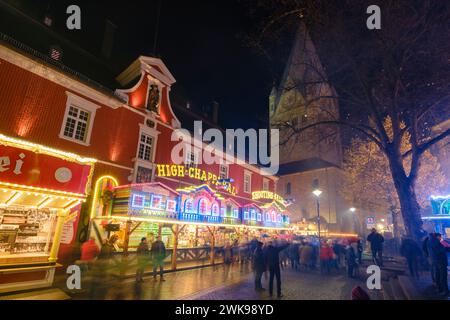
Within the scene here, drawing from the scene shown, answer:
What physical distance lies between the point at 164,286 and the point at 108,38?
701 inches

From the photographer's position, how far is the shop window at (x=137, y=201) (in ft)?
41.4

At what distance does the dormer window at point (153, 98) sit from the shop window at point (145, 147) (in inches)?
78.1

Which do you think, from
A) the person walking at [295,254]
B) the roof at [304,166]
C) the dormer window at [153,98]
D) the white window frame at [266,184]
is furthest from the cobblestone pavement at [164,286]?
the roof at [304,166]

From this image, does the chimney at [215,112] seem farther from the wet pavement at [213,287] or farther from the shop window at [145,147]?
the wet pavement at [213,287]

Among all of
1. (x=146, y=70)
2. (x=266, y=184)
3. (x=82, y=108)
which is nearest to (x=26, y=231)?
(x=82, y=108)

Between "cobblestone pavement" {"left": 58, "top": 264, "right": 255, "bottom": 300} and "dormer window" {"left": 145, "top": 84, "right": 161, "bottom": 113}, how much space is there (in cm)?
1073

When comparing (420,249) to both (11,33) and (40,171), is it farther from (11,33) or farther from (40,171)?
(11,33)

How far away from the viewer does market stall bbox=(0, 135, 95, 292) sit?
Answer: 8.74 meters

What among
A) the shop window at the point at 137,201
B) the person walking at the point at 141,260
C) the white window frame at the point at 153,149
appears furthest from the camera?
the white window frame at the point at 153,149

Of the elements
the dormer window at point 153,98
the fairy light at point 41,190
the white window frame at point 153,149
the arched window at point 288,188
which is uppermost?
the dormer window at point 153,98

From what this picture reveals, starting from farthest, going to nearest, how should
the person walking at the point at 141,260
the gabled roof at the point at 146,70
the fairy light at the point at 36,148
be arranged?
the gabled roof at the point at 146,70, the person walking at the point at 141,260, the fairy light at the point at 36,148

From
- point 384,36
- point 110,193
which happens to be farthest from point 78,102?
point 384,36
